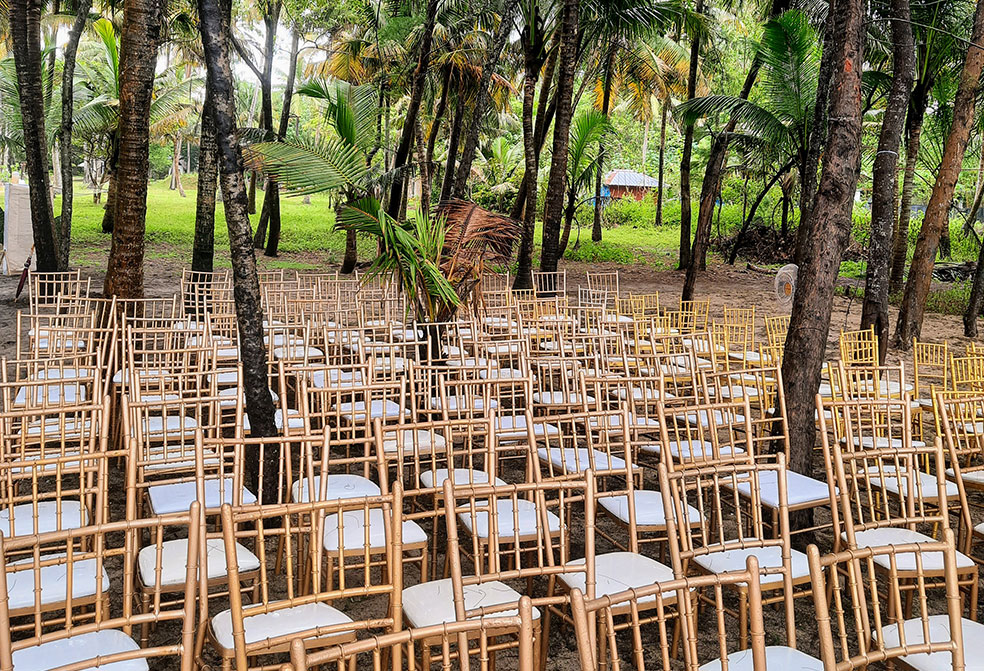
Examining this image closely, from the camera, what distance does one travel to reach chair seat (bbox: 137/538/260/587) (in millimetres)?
2787

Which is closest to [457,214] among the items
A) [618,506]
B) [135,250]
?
[135,250]

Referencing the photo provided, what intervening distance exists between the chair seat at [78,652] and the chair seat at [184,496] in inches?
37.2

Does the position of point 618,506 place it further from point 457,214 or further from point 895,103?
point 895,103

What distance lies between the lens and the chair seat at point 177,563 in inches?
110

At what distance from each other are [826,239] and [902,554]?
6.46 ft

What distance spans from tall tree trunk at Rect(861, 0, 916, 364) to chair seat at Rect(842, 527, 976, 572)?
484 centimetres

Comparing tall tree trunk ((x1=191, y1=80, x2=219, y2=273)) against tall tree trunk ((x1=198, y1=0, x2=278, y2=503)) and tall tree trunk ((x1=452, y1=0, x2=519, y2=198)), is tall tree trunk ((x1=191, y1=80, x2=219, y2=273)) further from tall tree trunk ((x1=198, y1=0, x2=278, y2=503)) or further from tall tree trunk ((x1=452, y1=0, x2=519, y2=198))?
tall tree trunk ((x1=198, y1=0, x2=278, y2=503))

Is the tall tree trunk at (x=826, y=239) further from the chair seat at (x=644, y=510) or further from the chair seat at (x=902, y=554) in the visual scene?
the chair seat at (x=644, y=510)

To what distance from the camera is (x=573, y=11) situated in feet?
33.2

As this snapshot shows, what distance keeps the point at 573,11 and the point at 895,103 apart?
4172 mm

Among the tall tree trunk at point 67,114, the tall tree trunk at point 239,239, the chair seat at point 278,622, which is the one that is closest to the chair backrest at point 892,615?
the chair seat at point 278,622

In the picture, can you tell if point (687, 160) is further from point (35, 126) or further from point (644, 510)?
point (644, 510)

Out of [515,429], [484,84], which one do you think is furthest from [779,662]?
[484,84]

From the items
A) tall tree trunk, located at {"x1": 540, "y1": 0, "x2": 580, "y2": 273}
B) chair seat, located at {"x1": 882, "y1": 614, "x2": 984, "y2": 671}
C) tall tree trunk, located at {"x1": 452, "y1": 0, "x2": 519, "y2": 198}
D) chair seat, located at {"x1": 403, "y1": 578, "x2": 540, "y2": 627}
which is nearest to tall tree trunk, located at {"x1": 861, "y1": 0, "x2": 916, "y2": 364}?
tall tree trunk, located at {"x1": 540, "y1": 0, "x2": 580, "y2": 273}
